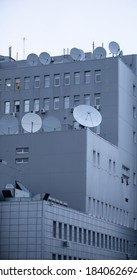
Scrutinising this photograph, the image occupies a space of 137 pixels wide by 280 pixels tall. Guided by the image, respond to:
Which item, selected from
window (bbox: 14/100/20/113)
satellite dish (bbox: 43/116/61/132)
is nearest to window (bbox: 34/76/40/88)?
window (bbox: 14/100/20/113)

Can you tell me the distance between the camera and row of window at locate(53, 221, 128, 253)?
58.0 metres

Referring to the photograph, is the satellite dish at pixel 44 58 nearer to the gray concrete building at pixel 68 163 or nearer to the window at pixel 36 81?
the gray concrete building at pixel 68 163

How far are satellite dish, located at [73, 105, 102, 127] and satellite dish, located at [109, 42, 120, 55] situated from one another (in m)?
18.5

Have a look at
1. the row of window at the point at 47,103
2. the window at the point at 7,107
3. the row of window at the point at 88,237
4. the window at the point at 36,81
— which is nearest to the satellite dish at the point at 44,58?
the window at the point at 36,81

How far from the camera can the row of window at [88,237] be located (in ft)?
190

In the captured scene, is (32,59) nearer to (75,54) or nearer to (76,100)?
(75,54)

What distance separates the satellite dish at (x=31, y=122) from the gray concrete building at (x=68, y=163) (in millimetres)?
629

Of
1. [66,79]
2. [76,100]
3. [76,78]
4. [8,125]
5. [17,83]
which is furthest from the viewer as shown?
[17,83]

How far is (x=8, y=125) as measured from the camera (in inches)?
2849

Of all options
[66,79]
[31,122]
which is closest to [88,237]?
[31,122]

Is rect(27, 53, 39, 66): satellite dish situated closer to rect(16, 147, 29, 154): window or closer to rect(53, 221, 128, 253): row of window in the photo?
rect(16, 147, 29, 154): window

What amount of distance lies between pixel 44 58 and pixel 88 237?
99.2 ft
